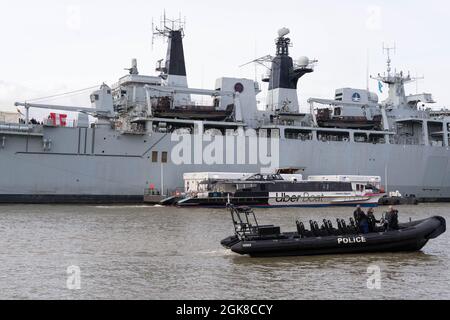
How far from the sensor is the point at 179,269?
1507 centimetres

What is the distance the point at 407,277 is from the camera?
14.4 metres

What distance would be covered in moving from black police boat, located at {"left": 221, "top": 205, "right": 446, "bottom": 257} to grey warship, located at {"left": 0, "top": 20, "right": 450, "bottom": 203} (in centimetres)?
2374

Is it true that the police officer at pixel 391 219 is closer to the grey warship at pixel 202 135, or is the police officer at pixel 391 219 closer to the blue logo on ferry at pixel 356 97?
the grey warship at pixel 202 135

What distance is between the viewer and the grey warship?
126ft

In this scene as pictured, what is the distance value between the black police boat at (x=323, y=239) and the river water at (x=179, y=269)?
29 cm

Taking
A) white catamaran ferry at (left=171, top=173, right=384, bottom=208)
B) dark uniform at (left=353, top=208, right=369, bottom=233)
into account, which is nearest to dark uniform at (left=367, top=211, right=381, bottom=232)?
dark uniform at (left=353, top=208, right=369, bottom=233)

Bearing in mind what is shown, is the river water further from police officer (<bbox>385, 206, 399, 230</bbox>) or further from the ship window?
the ship window

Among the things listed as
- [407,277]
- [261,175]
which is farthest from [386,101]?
[407,277]

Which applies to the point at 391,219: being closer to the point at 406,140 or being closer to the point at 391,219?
the point at 391,219

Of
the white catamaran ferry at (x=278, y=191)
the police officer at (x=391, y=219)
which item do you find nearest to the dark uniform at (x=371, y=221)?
the police officer at (x=391, y=219)

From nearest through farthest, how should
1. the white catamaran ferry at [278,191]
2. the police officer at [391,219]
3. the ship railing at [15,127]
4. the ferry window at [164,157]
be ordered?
1. the police officer at [391,219]
2. the ship railing at [15,127]
3. the white catamaran ferry at [278,191]
4. the ferry window at [164,157]

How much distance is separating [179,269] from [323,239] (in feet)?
15.6

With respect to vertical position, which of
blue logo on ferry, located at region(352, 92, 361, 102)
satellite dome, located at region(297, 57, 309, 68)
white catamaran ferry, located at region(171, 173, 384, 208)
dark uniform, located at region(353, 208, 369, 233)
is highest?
Answer: satellite dome, located at region(297, 57, 309, 68)

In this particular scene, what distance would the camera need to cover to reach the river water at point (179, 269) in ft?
41.1
